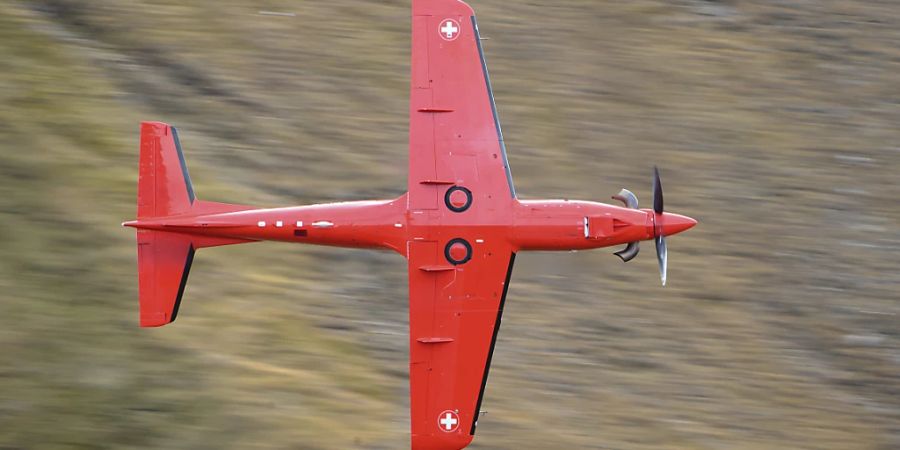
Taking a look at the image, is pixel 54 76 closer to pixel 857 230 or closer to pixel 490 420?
pixel 490 420

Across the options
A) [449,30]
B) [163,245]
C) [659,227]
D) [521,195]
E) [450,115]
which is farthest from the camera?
[521,195]

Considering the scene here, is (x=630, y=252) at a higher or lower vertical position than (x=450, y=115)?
lower

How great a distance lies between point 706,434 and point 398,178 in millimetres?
10269

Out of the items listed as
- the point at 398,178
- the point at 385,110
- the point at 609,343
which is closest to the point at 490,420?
the point at 609,343

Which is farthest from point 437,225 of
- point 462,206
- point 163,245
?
point 163,245

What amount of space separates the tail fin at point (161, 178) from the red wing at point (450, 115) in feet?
14.4

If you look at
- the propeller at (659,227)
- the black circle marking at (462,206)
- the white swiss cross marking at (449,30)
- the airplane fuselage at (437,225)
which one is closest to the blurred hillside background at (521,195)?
the airplane fuselage at (437,225)

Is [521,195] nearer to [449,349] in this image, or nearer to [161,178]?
[449,349]

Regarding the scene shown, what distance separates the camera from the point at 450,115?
2381cm

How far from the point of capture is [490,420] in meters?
28.9

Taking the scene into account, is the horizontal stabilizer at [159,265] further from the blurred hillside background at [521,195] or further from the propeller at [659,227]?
the propeller at [659,227]

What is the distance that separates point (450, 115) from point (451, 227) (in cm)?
212

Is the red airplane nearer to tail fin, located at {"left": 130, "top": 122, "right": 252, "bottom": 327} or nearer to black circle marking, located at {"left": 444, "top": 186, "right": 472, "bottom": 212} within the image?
black circle marking, located at {"left": 444, "top": 186, "right": 472, "bottom": 212}

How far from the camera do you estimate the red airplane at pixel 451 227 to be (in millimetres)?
23375
